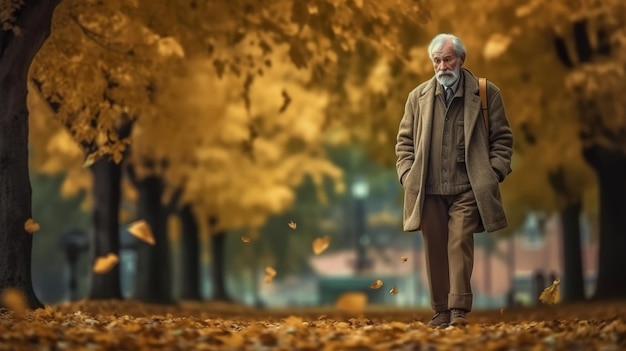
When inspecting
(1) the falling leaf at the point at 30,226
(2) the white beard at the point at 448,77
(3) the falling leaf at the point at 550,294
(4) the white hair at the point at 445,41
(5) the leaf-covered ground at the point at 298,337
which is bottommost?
(5) the leaf-covered ground at the point at 298,337

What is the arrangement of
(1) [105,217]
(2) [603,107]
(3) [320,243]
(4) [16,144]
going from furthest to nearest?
1. (2) [603,107]
2. (1) [105,217]
3. (4) [16,144]
4. (3) [320,243]

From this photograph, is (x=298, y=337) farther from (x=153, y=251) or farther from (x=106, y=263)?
(x=153, y=251)

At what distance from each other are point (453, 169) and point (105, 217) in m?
12.1

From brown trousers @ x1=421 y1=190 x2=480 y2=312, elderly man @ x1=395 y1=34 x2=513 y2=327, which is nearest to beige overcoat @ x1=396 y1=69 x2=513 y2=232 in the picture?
elderly man @ x1=395 y1=34 x2=513 y2=327

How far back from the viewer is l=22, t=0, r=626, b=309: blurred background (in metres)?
14.9

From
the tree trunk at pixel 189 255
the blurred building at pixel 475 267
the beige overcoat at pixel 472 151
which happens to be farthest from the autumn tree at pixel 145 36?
the blurred building at pixel 475 267

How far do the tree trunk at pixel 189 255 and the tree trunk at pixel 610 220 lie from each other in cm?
1180

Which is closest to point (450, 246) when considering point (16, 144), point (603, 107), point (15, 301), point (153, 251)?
point (15, 301)

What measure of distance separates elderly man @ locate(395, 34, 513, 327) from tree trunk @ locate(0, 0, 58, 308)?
4.40 m

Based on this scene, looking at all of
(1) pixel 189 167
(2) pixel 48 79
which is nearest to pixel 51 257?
(1) pixel 189 167

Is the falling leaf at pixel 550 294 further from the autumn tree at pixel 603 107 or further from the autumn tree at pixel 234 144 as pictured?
the autumn tree at pixel 603 107

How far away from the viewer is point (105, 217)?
20.6 meters

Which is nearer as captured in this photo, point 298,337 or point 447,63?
point 298,337

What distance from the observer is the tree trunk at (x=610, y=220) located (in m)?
22.5
